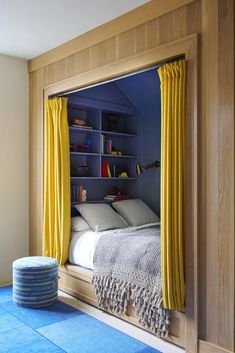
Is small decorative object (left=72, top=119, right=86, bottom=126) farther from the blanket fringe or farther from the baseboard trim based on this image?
the baseboard trim

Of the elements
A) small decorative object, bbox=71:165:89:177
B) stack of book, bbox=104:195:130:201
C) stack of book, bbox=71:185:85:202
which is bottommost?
stack of book, bbox=104:195:130:201

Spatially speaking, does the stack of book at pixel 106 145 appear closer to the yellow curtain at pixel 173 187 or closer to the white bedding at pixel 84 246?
the white bedding at pixel 84 246

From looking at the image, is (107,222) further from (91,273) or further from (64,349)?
(64,349)

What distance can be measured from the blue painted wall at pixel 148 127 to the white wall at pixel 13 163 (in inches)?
53.4

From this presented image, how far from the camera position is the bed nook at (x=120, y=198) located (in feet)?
8.82

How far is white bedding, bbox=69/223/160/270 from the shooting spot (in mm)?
3578

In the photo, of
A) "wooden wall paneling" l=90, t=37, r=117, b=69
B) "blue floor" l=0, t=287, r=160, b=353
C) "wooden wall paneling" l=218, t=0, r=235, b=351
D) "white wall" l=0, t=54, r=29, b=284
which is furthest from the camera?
"white wall" l=0, t=54, r=29, b=284

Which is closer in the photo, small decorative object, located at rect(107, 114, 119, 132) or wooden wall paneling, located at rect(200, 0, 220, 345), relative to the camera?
wooden wall paneling, located at rect(200, 0, 220, 345)

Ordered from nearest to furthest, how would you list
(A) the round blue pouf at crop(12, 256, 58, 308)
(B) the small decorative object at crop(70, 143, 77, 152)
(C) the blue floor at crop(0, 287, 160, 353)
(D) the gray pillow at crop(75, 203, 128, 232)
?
(C) the blue floor at crop(0, 287, 160, 353) → (A) the round blue pouf at crop(12, 256, 58, 308) → (D) the gray pillow at crop(75, 203, 128, 232) → (B) the small decorative object at crop(70, 143, 77, 152)

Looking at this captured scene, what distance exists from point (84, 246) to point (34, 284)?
24.2 inches

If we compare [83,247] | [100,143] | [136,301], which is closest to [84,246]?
[83,247]

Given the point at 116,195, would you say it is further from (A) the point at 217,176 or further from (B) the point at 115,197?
(A) the point at 217,176

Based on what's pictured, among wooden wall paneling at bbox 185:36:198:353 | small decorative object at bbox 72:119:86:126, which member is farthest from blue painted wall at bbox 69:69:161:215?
wooden wall paneling at bbox 185:36:198:353

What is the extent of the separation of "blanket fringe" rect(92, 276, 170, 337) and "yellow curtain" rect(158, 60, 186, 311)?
16 centimetres
